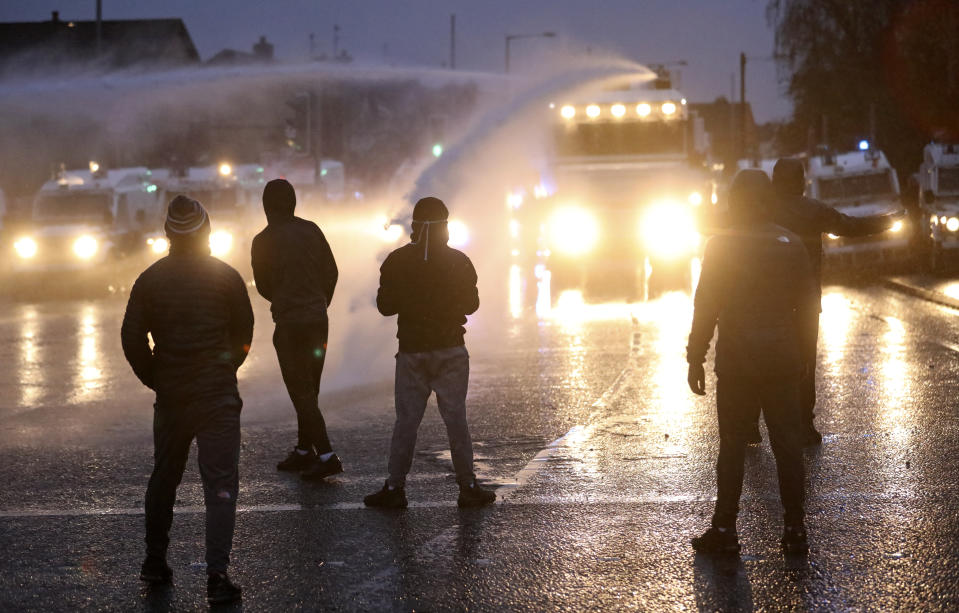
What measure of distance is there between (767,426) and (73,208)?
86.5ft

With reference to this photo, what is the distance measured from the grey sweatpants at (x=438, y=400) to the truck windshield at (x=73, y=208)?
23.8 metres

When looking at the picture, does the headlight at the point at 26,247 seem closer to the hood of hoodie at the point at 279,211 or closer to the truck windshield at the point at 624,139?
the truck windshield at the point at 624,139

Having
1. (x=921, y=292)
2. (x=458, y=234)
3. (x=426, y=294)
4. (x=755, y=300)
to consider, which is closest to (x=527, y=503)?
(x=426, y=294)

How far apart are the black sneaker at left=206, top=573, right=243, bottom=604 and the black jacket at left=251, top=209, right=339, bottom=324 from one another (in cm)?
284

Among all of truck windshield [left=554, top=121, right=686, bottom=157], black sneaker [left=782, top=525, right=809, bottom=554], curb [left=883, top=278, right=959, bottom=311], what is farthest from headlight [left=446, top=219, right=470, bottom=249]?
black sneaker [left=782, top=525, right=809, bottom=554]

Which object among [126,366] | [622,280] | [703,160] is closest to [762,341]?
[126,366]

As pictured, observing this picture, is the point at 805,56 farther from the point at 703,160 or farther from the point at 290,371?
the point at 290,371

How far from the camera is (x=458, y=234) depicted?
34.4 metres

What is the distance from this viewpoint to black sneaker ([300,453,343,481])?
8367mm

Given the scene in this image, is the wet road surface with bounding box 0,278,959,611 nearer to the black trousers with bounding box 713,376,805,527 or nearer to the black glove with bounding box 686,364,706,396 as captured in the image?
the black trousers with bounding box 713,376,805,527

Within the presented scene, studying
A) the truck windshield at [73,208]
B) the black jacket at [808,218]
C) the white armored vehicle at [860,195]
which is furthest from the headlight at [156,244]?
the black jacket at [808,218]

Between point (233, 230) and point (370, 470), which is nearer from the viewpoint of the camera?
point (370, 470)

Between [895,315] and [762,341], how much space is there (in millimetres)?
13335

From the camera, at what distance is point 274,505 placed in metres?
7.64
